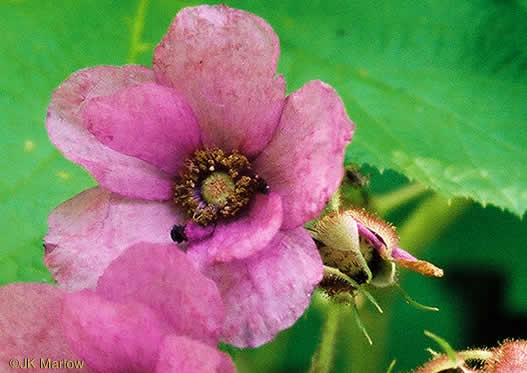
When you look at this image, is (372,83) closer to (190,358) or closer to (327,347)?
(327,347)

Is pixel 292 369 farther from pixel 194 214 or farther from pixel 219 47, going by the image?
pixel 219 47

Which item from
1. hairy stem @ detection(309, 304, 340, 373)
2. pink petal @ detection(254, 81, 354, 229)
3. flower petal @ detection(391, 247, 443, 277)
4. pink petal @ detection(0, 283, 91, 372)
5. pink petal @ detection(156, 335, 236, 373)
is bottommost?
hairy stem @ detection(309, 304, 340, 373)

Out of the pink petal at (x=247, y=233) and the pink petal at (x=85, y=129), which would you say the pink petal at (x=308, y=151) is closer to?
the pink petal at (x=247, y=233)

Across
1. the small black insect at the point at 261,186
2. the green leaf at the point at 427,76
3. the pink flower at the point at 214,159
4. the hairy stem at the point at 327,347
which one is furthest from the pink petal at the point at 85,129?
the green leaf at the point at 427,76

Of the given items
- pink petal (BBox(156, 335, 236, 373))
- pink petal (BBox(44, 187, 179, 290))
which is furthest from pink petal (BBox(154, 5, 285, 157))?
pink petal (BBox(156, 335, 236, 373))

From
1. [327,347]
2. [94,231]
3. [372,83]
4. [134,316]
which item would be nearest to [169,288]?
[134,316]

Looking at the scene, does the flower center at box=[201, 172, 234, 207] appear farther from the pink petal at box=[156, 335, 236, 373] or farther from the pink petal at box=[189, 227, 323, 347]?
the pink petal at box=[156, 335, 236, 373]
